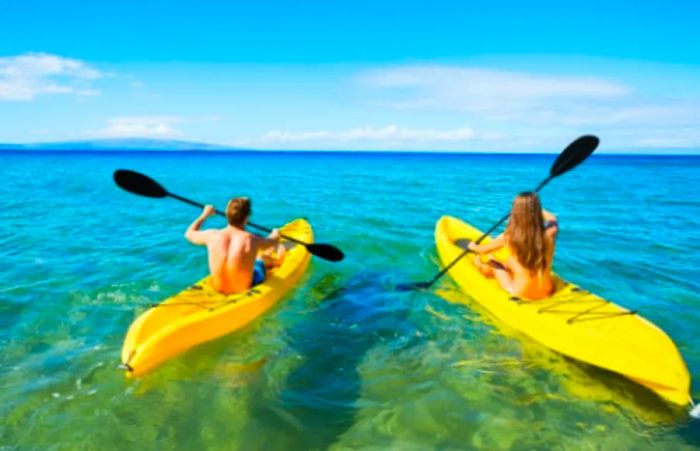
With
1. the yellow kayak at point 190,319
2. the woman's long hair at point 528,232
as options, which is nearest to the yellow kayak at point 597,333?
the woman's long hair at point 528,232

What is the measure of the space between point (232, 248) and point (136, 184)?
211 cm

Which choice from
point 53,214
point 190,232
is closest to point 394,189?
point 53,214

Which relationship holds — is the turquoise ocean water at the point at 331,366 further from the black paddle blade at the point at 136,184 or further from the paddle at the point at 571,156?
the black paddle blade at the point at 136,184

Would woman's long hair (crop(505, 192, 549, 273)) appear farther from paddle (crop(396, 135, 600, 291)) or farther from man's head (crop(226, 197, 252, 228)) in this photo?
man's head (crop(226, 197, 252, 228))

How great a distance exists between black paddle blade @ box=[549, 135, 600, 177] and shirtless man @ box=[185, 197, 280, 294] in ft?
15.0

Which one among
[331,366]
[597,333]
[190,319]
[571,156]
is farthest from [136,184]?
[571,156]

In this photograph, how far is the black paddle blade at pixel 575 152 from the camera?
23.7ft

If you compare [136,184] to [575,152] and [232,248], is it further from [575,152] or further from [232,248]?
[575,152]

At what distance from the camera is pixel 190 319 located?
4.78 meters

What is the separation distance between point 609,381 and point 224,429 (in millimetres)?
3596

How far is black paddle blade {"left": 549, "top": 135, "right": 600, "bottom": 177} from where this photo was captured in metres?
7.23

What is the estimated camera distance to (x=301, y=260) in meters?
7.17

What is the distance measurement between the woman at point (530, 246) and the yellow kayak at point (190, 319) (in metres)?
2.89

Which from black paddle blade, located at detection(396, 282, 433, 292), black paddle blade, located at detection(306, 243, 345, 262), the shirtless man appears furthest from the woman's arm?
the shirtless man
